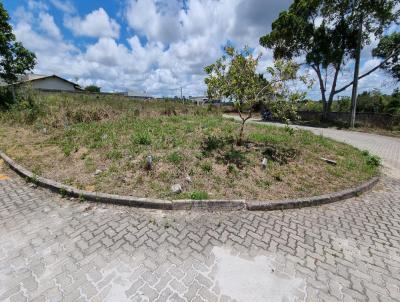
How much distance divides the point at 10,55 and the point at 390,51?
90.5 feet

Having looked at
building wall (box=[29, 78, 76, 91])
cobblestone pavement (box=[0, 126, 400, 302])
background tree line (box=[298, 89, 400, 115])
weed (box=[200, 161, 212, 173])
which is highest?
building wall (box=[29, 78, 76, 91])

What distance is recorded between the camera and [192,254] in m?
2.67

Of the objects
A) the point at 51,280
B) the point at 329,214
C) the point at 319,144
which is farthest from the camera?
the point at 319,144

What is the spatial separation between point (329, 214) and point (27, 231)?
4999mm

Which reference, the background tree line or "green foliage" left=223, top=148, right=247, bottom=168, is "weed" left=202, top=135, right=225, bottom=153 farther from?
the background tree line

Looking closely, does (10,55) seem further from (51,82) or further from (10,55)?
(51,82)

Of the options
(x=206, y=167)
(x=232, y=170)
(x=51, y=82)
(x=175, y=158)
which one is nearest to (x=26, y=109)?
(x=175, y=158)

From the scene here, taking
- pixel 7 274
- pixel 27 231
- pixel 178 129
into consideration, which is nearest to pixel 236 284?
pixel 7 274

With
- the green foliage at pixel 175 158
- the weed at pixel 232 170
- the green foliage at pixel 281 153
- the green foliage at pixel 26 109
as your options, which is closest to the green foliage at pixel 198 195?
the weed at pixel 232 170

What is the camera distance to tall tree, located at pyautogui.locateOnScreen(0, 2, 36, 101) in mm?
14023

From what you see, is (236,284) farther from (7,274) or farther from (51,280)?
(7,274)

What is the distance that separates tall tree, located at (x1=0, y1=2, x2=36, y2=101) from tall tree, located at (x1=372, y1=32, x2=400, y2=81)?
26.1 m

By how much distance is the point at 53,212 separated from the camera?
3.52 metres

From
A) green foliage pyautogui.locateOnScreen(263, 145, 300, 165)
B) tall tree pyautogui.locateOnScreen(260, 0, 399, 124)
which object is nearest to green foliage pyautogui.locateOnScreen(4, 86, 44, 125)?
green foliage pyautogui.locateOnScreen(263, 145, 300, 165)
